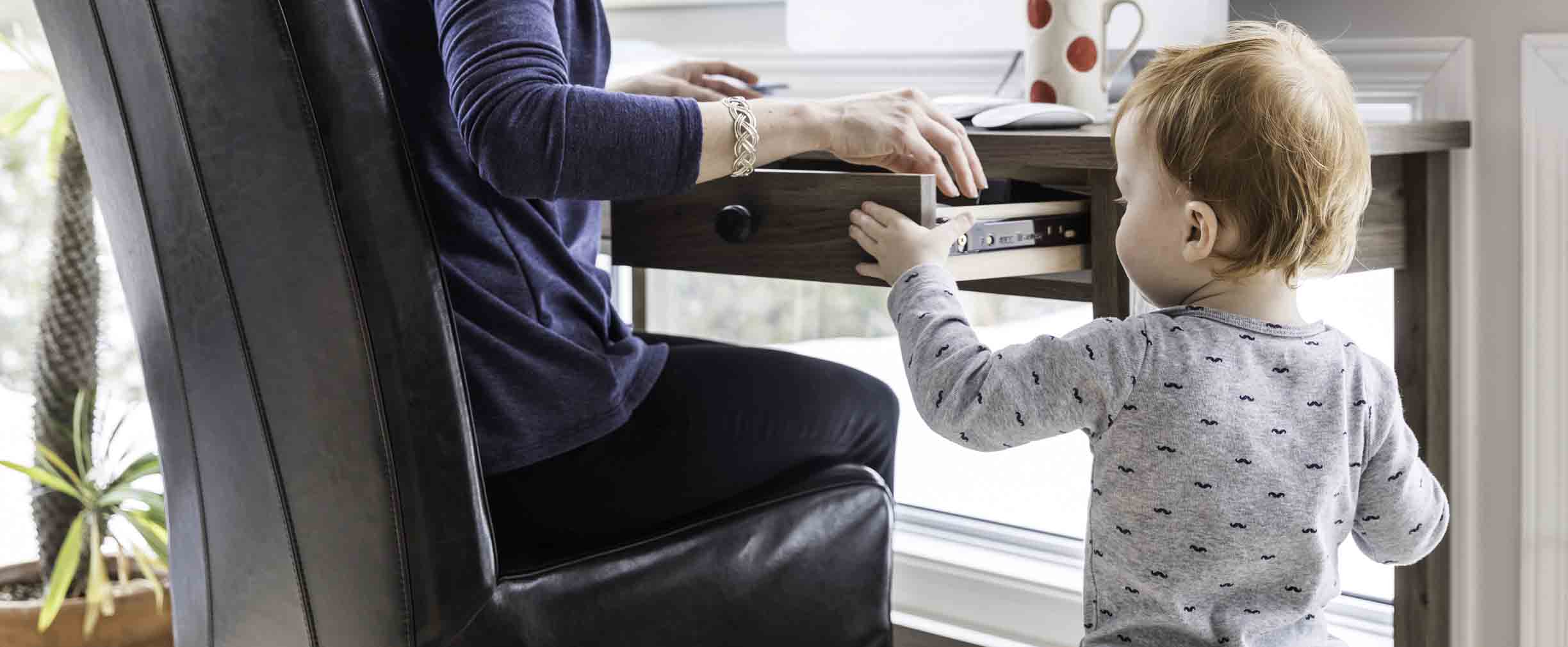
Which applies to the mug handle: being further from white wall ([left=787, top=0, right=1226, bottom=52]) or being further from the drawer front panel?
the drawer front panel

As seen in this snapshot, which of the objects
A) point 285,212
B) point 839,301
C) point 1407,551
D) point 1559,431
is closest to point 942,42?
point 839,301

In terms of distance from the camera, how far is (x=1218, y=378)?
3.09 ft

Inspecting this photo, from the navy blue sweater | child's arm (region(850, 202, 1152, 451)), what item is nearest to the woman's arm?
the navy blue sweater

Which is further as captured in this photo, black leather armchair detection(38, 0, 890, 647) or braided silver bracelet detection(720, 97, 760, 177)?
braided silver bracelet detection(720, 97, 760, 177)

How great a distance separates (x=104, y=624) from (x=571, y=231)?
1010mm

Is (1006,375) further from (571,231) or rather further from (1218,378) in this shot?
(571,231)

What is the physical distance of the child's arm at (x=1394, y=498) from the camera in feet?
3.33

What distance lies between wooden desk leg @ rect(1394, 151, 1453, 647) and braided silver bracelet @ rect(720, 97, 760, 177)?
2.65 ft

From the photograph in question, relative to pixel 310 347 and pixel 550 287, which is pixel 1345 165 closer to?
pixel 550 287

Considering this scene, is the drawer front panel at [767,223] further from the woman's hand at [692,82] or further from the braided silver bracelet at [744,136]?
the woman's hand at [692,82]

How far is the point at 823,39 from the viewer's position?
2014mm

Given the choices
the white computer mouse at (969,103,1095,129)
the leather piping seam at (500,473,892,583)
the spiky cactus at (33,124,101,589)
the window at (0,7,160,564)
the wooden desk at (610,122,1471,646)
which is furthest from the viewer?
the window at (0,7,160,564)

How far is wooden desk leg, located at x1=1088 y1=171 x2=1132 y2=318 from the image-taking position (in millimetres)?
1160

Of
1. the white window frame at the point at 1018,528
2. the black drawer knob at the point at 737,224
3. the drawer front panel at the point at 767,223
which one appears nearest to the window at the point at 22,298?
the white window frame at the point at 1018,528
